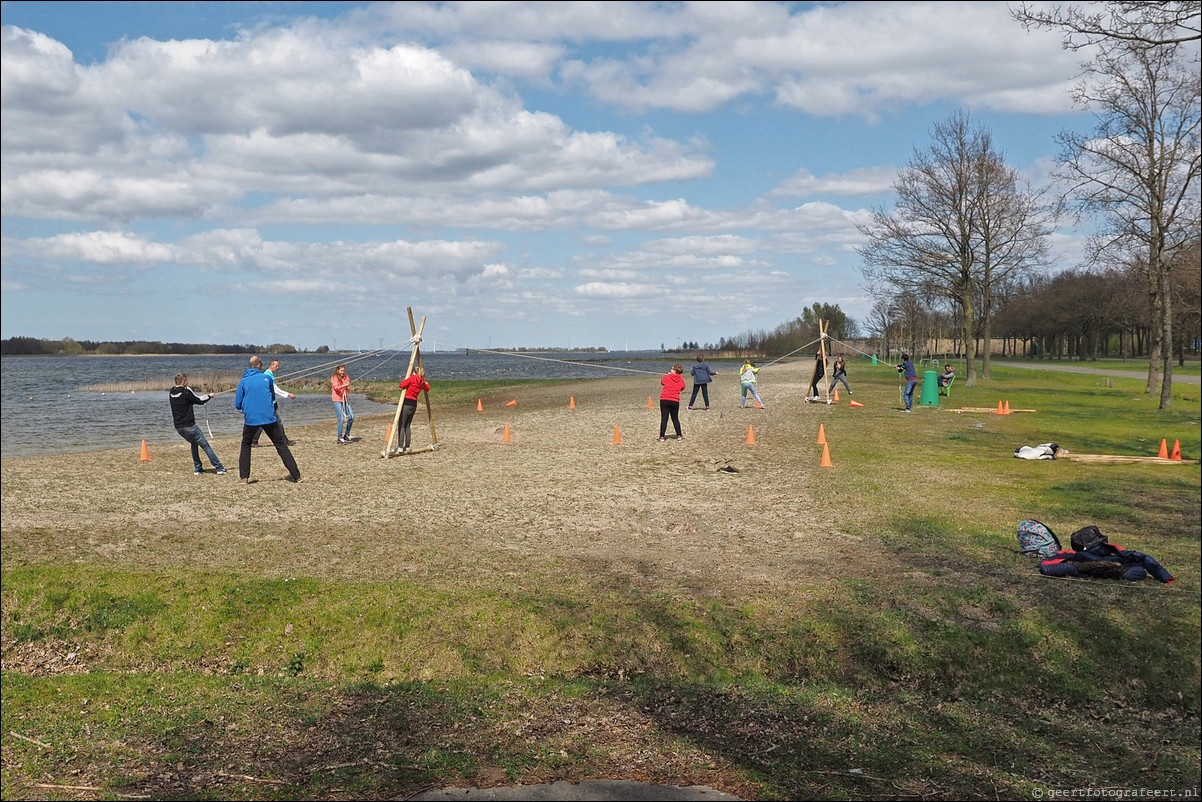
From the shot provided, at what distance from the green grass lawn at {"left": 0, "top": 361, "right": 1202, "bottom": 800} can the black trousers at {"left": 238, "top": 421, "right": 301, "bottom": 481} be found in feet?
18.4

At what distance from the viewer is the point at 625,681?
849 cm

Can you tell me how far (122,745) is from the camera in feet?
23.3

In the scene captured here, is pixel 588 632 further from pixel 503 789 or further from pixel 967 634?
pixel 967 634

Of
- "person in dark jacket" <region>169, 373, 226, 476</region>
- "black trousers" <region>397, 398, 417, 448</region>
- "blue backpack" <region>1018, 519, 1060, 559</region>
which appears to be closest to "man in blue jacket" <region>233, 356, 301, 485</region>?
"person in dark jacket" <region>169, 373, 226, 476</region>

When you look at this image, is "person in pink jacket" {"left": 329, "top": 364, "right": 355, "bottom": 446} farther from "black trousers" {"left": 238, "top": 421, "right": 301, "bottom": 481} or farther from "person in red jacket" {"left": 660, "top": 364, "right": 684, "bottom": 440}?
"person in red jacket" {"left": 660, "top": 364, "right": 684, "bottom": 440}

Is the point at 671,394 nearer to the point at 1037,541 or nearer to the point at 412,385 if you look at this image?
the point at 412,385

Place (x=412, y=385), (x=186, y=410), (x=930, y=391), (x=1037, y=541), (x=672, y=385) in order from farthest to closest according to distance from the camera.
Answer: (x=930, y=391), (x=672, y=385), (x=412, y=385), (x=186, y=410), (x=1037, y=541)

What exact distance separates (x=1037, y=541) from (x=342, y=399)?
18.5 meters

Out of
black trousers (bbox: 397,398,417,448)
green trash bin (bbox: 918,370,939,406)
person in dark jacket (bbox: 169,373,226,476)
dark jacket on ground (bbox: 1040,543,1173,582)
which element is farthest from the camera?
green trash bin (bbox: 918,370,939,406)

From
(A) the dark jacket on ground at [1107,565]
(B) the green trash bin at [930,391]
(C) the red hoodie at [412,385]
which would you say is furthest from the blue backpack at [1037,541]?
(B) the green trash bin at [930,391]

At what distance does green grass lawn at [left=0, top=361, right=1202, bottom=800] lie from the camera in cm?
664

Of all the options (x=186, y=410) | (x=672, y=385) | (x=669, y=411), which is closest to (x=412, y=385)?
(x=186, y=410)

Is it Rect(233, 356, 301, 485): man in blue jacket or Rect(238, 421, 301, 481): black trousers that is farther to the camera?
Rect(238, 421, 301, 481): black trousers

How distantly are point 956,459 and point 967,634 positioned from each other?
10512 millimetres
